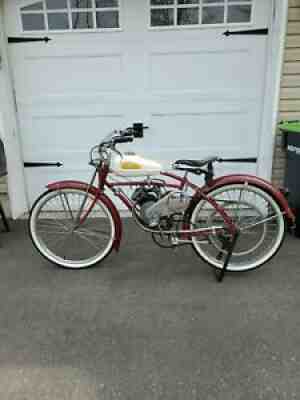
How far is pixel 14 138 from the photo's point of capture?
328 cm

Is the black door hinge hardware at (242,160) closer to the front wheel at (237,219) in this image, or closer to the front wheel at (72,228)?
the front wheel at (237,219)

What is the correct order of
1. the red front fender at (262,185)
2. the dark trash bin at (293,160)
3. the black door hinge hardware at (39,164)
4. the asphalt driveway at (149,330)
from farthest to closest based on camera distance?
the black door hinge hardware at (39,164) → the dark trash bin at (293,160) → the red front fender at (262,185) → the asphalt driveway at (149,330)

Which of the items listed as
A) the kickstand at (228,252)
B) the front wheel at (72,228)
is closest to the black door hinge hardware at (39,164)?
the front wheel at (72,228)

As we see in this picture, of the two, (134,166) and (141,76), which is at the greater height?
(141,76)

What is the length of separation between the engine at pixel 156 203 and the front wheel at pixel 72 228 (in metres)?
0.24

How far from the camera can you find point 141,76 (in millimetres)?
3111

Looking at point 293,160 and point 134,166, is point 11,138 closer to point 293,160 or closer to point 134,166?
point 134,166

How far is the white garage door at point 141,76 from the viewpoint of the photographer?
2.95m

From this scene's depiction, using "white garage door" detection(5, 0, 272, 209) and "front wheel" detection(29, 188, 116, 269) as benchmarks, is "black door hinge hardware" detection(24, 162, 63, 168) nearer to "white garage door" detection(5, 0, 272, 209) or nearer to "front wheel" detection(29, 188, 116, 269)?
"white garage door" detection(5, 0, 272, 209)

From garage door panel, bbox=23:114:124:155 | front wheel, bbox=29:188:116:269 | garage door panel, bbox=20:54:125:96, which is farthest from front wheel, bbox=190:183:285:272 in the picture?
garage door panel, bbox=20:54:125:96

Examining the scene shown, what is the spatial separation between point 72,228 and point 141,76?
1624 mm

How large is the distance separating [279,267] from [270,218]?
0.50 metres

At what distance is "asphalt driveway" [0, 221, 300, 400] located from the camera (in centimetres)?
153

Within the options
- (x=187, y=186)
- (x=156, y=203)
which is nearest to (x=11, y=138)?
(x=156, y=203)
